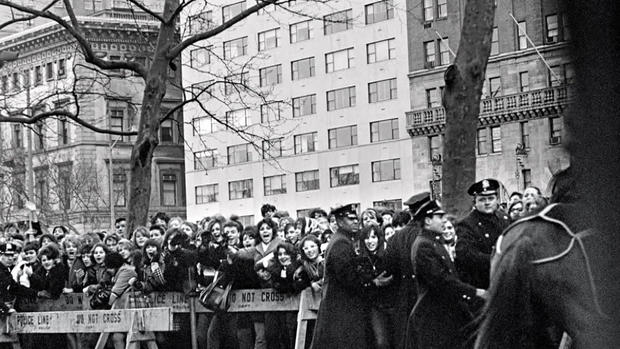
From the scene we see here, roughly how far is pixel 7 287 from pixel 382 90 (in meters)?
59.1

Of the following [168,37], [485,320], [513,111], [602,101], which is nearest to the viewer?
[602,101]

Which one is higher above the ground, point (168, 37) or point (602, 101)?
point (168, 37)

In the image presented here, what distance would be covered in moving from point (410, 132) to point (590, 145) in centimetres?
7154

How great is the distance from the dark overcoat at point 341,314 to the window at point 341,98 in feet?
212

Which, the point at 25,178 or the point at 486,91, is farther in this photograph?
the point at 25,178

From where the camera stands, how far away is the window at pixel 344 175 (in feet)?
256

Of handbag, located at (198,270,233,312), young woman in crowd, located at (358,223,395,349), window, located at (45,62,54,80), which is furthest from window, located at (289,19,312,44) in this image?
young woman in crowd, located at (358,223,395,349)

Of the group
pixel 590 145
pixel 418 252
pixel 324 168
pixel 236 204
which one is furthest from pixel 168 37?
pixel 236 204

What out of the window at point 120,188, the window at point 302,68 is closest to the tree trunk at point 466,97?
the window at point 302,68

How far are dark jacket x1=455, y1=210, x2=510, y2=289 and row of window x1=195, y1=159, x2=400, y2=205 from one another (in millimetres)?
63787

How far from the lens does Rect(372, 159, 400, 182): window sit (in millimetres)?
75188

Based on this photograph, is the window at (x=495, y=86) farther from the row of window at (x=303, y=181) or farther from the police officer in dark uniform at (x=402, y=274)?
the police officer in dark uniform at (x=402, y=274)

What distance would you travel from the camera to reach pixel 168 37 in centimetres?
2391

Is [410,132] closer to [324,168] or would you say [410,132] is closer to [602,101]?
[324,168]
